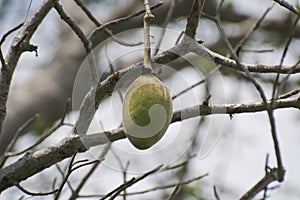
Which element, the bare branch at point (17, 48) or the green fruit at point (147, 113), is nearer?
the green fruit at point (147, 113)

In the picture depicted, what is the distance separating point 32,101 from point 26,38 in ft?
5.67

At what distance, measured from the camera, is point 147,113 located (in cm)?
82

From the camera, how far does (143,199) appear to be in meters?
2.25

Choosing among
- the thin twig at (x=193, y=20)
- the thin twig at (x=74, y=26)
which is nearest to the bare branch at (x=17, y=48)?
the thin twig at (x=74, y=26)

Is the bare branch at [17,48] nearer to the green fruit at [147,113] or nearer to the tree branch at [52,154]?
the tree branch at [52,154]

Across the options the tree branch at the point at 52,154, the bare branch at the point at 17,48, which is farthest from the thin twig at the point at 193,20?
the bare branch at the point at 17,48

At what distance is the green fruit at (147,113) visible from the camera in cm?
82

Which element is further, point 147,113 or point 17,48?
point 17,48

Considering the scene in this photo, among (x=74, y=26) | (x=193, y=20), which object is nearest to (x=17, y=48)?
(x=74, y=26)

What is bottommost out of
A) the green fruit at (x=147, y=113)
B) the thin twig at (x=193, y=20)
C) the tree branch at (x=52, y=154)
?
the green fruit at (x=147, y=113)

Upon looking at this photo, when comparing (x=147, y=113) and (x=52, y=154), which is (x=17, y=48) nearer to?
(x=52, y=154)

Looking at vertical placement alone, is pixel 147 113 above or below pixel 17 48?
below

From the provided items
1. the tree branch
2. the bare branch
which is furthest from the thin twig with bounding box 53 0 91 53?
the tree branch

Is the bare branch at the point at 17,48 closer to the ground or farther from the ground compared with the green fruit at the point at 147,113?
farther from the ground
